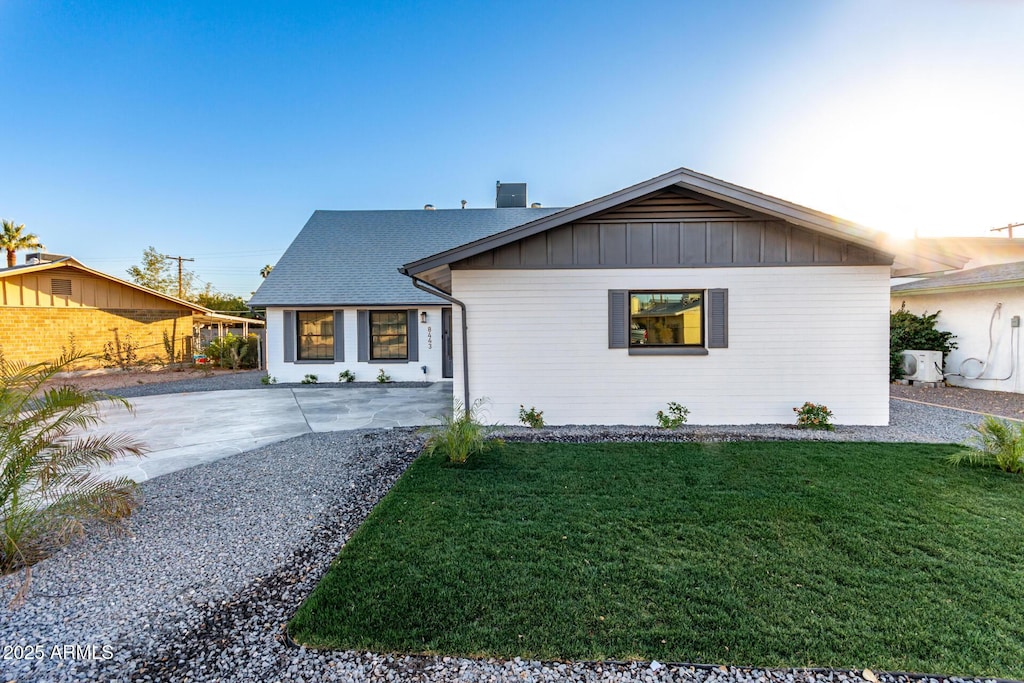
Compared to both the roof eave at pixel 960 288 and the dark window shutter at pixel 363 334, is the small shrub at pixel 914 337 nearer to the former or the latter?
the roof eave at pixel 960 288

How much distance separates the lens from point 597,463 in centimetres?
491

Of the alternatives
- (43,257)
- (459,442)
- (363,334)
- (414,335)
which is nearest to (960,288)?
(459,442)

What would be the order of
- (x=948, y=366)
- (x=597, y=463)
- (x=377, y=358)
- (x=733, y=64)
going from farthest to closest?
(x=377, y=358) → (x=948, y=366) → (x=733, y=64) → (x=597, y=463)

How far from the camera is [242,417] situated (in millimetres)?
7859

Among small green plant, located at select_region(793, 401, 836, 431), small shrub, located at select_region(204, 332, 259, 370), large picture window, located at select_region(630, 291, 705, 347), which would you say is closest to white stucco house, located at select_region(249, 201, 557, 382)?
small shrub, located at select_region(204, 332, 259, 370)

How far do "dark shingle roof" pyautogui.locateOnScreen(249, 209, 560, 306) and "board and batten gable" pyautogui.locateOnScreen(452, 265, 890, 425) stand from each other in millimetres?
5954

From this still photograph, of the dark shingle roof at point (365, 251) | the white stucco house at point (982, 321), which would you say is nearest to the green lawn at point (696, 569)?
the white stucco house at point (982, 321)

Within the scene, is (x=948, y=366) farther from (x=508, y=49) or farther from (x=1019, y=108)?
(x=508, y=49)

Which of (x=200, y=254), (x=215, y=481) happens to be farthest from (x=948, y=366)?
(x=200, y=254)

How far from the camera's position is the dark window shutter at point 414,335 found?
486 inches

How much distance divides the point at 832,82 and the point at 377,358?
1276 centimetres

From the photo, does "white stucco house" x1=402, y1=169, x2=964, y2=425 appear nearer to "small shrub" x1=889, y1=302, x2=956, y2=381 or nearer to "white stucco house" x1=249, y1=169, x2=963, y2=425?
"white stucco house" x1=249, y1=169, x2=963, y2=425

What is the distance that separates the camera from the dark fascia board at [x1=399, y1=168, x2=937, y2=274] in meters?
5.93

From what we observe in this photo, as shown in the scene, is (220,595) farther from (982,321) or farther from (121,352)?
(121,352)
